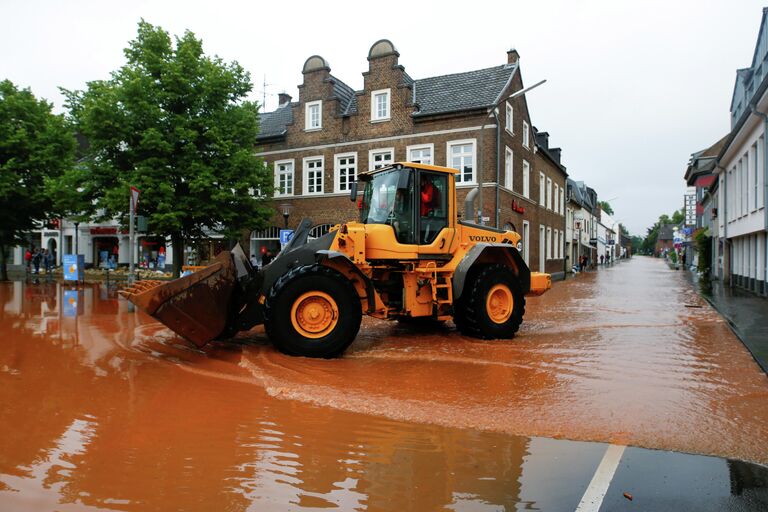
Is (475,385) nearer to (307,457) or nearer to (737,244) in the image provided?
(307,457)

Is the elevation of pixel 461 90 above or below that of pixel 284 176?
above

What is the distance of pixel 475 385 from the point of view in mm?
5855

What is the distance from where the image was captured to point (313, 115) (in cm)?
2811

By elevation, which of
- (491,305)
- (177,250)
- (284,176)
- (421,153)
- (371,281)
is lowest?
(491,305)

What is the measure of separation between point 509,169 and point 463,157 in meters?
3.03

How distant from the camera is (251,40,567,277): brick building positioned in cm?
2397

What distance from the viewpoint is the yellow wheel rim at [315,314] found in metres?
6.99

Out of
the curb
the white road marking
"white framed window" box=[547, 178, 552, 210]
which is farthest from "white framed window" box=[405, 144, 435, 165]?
the white road marking

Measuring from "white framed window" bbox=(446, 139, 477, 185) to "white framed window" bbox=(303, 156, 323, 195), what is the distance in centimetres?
724

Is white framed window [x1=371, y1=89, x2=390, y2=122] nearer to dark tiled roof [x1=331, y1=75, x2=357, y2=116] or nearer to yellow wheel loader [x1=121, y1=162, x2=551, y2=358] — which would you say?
dark tiled roof [x1=331, y1=75, x2=357, y2=116]

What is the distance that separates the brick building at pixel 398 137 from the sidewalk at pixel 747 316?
9672 millimetres

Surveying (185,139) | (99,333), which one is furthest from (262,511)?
(185,139)

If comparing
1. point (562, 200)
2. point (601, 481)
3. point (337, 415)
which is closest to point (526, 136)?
point (562, 200)

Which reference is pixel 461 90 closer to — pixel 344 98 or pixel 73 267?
pixel 344 98
